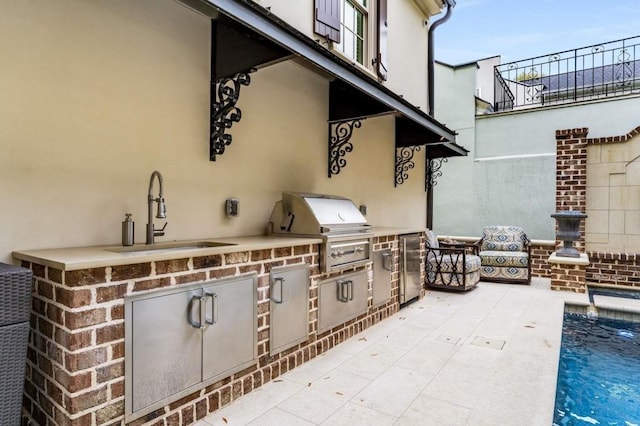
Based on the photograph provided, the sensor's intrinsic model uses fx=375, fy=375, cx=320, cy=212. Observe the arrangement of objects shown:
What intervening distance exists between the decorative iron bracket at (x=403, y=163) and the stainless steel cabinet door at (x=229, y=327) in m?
3.99

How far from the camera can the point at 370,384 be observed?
2730 millimetres

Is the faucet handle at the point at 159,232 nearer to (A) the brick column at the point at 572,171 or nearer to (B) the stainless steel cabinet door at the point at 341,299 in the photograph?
(B) the stainless steel cabinet door at the point at 341,299

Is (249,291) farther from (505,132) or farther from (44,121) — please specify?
(505,132)

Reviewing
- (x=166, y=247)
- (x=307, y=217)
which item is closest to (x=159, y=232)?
(x=166, y=247)

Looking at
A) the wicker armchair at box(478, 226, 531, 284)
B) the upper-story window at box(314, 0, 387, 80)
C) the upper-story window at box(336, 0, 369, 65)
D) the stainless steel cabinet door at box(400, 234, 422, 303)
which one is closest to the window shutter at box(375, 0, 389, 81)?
the upper-story window at box(314, 0, 387, 80)

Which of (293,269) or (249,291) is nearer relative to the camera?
(249,291)

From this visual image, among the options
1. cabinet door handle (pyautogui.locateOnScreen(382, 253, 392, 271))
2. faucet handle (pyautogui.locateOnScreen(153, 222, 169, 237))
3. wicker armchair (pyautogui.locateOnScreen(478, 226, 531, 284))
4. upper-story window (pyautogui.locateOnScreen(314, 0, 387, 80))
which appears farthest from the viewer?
wicker armchair (pyautogui.locateOnScreen(478, 226, 531, 284))

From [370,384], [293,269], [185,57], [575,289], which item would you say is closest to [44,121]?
[185,57]

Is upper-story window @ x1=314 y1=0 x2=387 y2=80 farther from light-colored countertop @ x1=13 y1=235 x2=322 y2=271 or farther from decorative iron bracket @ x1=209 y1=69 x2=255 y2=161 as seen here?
light-colored countertop @ x1=13 y1=235 x2=322 y2=271

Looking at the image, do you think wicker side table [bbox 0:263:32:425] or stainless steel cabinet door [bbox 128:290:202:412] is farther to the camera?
stainless steel cabinet door [bbox 128:290:202:412]

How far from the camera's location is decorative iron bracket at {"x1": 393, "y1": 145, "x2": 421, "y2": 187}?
19.8ft

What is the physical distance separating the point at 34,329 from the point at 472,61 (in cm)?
937

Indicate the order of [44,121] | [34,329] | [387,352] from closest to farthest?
[34,329]
[44,121]
[387,352]

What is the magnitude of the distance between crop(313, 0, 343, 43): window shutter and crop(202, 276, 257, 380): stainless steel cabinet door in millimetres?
2903
